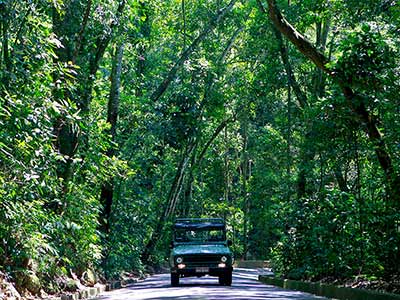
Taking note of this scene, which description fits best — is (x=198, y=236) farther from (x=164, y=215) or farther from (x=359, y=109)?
(x=164, y=215)

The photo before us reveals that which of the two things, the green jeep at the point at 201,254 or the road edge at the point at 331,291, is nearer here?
the road edge at the point at 331,291

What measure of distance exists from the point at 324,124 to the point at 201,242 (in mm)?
7479

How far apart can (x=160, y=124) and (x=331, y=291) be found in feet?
46.7

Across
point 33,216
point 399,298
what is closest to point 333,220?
point 399,298

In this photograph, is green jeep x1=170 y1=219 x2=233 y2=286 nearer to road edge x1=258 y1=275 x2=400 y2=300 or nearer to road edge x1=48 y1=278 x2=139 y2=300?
road edge x1=48 y1=278 x2=139 y2=300

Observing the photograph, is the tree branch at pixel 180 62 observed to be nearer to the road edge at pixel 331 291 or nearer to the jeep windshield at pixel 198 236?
the jeep windshield at pixel 198 236

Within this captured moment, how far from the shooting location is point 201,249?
904 inches

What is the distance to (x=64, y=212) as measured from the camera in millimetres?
16922

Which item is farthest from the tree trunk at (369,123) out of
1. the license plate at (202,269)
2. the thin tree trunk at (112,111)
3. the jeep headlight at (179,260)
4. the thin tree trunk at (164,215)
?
the thin tree trunk at (164,215)

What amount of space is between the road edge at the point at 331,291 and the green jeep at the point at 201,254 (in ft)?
6.73

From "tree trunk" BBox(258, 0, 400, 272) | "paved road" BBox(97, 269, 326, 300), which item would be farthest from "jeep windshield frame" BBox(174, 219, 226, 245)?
"tree trunk" BBox(258, 0, 400, 272)

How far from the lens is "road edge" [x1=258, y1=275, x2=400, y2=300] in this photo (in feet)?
43.9

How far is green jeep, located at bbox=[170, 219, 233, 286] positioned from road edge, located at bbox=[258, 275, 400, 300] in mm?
2051

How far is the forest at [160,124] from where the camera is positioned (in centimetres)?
1284
